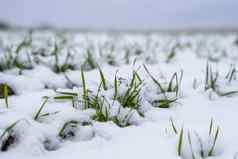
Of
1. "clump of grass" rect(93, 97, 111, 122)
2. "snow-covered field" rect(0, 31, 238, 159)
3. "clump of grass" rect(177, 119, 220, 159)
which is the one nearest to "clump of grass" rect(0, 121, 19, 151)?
"snow-covered field" rect(0, 31, 238, 159)

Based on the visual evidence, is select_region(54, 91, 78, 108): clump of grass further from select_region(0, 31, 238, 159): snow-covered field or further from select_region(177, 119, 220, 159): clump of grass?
select_region(177, 119, 220, 159): clump of grass

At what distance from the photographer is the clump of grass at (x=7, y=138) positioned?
3.06ft

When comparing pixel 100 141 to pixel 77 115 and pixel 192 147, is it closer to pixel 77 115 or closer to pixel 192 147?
pixel 77 115

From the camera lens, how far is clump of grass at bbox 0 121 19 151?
0.93 m

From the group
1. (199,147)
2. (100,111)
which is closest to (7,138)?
(100,111)

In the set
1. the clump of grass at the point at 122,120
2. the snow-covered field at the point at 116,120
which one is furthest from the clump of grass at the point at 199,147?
the clump of grass at the point at 122,120

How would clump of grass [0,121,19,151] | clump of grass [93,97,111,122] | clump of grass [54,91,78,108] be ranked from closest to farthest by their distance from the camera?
clump of grass [0,121,19,151], clump of grass [93,97,111,122], clump of grass [54,91,78,108]

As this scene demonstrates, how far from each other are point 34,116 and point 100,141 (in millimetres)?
283

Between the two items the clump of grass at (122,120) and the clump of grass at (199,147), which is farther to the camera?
the clump of grass at (122,120)

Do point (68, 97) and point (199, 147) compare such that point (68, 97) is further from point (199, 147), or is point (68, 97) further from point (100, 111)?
point (199, 147)

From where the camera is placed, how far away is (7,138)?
0.94m

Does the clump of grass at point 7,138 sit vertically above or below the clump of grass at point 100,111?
below

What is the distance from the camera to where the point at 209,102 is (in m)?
1.38

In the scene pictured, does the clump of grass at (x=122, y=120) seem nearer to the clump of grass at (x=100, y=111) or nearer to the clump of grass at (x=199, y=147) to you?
the clump of grass at (x=100, y=111)
